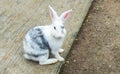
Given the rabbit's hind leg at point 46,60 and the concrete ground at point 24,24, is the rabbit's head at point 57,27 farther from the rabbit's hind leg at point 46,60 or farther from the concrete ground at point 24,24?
the concrete ground at point 24,24

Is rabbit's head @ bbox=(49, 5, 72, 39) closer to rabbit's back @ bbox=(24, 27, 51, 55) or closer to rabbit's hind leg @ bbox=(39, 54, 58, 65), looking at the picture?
rabbit's back @ bbox=(24, 27, 51, 55)

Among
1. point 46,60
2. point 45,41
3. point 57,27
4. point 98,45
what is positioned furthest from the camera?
point 98,45

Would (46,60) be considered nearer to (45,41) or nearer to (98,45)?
(45,41)

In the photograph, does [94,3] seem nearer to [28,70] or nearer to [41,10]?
[41,10]

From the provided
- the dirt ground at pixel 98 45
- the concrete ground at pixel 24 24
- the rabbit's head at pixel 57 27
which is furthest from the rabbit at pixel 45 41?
the dirt ground at pixel 98 45

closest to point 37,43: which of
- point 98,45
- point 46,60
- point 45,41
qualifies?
point 45,41
